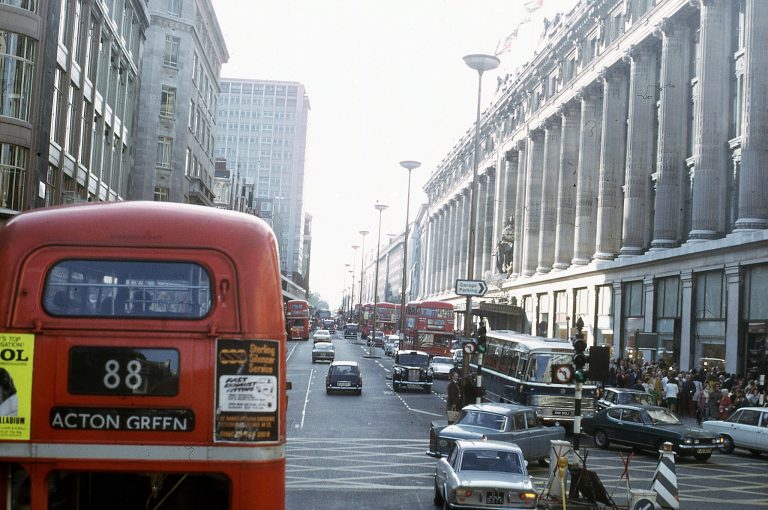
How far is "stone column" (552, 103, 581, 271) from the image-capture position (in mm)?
71312

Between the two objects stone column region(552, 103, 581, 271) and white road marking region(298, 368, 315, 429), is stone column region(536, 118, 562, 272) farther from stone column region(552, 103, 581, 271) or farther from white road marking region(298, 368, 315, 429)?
white road marking region(298, 368, 315, 429)

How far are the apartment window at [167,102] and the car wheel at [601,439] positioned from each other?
51.8 metres

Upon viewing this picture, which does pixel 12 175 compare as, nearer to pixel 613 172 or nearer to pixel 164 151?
pixel 613 172

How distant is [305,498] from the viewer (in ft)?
60.1

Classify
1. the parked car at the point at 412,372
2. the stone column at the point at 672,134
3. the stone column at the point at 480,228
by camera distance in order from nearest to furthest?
1. the parked car at the point at 412,372
2. the stone column at the point at 672,134
3. the stone column at the point at 480,228

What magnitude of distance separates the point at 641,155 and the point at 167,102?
36.4 metres

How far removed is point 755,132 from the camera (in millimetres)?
41219

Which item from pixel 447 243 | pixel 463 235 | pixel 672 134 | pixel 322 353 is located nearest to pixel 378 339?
pixel 463 235

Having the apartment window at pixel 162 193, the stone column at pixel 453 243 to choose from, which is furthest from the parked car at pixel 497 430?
the stone column at pixel 453 243

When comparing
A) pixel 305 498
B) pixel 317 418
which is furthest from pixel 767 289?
pixel 305 498

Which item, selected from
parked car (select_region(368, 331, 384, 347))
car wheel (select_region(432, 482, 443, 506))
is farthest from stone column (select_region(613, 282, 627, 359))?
parked car (select_region(368, 331, 384, 347))

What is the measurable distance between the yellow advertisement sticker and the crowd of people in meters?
29.1

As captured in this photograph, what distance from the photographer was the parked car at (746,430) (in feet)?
96.3

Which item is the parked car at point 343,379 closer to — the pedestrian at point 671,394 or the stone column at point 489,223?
the pedestrian at point 671,394
